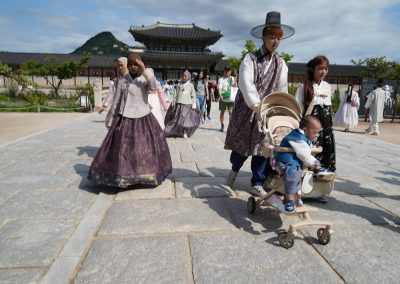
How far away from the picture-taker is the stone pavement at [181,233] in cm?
207

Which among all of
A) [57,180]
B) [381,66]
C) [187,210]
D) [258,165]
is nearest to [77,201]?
[57,180]

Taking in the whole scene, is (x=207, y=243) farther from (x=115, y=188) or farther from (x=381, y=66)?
(x=381, y=66)

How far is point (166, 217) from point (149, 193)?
2.53 ft

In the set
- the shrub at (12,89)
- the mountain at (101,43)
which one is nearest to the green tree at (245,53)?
the shrub at (12,89)

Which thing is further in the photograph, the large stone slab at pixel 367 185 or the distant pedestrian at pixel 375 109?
the distant pedestrian at pixel 375 109

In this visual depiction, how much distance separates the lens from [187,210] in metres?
3.15

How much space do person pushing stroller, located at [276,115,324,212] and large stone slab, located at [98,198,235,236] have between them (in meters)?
0.64

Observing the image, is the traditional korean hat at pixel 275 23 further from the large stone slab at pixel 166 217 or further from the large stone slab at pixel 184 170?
the large stone slab at pixel 184 170

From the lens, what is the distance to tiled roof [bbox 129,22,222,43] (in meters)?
34.3

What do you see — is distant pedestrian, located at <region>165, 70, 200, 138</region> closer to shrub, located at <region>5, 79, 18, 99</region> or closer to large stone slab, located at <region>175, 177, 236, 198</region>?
large stone slab, located at <region>175, 177, 236, 198</region>

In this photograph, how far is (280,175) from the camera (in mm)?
2693

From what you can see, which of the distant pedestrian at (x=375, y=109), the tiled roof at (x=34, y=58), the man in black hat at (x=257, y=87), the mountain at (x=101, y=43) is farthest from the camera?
the mountain at (x=101, y=43)

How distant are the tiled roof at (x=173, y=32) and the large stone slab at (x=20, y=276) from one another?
34.8m

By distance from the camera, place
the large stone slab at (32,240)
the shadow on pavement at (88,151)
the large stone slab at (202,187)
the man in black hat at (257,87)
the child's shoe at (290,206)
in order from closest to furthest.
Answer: the large stone slab at (32,240), the child's shoe at (290,206), the man in black hat at (257,87), the large stone slab at (202,187), the shadow on pavement at (88,151)
